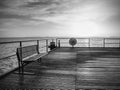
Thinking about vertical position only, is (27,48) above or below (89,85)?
above

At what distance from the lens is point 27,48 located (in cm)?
496

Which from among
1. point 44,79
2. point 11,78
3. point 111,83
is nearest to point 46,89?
point 44,79

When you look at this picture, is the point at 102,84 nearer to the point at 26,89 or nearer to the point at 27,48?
the point at 26,89

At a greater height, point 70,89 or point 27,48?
point 27,48

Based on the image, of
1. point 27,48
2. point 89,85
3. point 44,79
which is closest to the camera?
point 89,85

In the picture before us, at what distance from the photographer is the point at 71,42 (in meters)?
15.0

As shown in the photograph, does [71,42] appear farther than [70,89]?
Yes

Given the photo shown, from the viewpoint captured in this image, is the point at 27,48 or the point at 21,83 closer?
the point at 21,83

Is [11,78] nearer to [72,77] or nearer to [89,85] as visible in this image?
[72,77]

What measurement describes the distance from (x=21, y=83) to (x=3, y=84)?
0.42 metres

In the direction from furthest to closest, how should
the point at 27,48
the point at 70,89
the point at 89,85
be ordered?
the point at 27,48 < the point at 89,85 < the point at 70,89

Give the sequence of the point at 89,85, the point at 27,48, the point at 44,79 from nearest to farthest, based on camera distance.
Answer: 1. the point at 89,85
2. the point at 44,79
3. the point at 27,48

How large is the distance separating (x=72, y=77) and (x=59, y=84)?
24.7 inches

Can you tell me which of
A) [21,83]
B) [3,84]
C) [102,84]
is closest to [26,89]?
[21,83]
